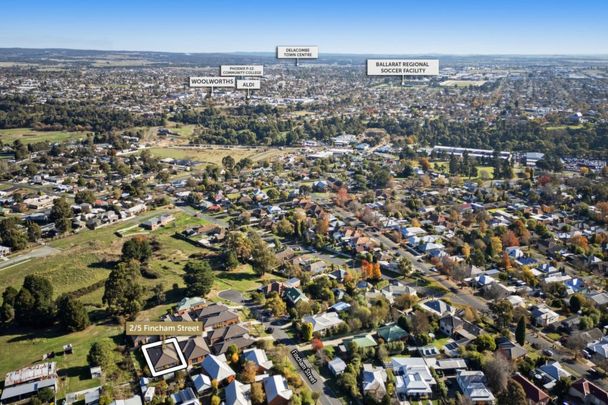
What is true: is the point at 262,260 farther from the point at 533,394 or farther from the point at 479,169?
the point at 479,169

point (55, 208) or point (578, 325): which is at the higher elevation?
point (55, 208)

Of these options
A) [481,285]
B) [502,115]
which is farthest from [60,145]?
[502,115]

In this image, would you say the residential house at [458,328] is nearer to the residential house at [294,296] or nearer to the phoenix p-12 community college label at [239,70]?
the residential house at [294,296]

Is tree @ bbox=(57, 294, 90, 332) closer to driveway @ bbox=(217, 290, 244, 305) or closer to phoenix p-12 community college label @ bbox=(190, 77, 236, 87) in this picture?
driveway @ bbox=(217, 290, 244, 305)

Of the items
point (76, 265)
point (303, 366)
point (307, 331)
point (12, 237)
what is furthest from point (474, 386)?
point (12, 237)

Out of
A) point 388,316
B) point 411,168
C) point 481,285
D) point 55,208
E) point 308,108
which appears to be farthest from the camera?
point 308,108

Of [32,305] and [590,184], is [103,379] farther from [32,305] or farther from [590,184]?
[590,184]

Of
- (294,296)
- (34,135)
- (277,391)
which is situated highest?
(34,135)
